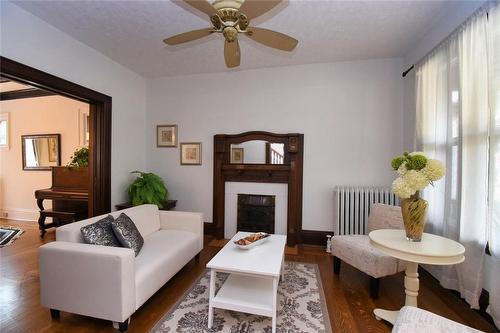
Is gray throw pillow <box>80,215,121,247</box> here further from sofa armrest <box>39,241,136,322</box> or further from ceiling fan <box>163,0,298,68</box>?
ceiling fan <box>163,0,298,68</box>

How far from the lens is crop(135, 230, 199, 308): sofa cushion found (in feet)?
6.17

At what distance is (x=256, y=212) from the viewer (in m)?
3.79

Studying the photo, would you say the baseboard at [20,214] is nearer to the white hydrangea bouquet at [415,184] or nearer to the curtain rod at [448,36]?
the white hydrangea bouquet at [415,184]

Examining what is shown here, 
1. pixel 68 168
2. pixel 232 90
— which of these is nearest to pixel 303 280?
pixel 232 90

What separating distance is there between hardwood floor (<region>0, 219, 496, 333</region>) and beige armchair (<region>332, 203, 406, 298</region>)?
0.19 metres

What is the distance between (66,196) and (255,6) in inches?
157

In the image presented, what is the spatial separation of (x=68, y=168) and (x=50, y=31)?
7.49ft

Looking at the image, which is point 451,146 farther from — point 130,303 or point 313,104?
point 130,303

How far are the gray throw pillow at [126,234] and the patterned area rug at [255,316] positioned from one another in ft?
2.13

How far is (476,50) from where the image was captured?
188 cm

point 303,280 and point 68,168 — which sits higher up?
point 68,168

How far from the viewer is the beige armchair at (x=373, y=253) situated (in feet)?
7.06

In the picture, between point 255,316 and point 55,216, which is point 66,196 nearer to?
point 55,216

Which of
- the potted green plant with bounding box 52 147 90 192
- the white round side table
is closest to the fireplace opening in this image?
the white round side table
